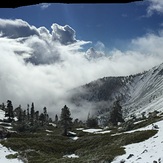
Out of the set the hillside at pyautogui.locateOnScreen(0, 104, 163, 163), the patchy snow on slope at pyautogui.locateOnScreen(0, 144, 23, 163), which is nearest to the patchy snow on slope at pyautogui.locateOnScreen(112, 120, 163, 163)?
the hillside at pyautogui.locateOnScreen(0, 104, 163, 163)

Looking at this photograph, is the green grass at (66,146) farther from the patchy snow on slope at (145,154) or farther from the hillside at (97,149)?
the patchy snow on slope at (145,154)

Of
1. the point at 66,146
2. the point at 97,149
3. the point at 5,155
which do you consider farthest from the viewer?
the point at 66,146

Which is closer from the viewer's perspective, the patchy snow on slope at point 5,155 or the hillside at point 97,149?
the hillside at point 97,149

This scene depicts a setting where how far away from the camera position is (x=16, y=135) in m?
88.1

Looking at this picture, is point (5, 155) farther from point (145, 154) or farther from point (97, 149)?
point (145, 154)

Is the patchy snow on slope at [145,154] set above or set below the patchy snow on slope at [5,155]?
below

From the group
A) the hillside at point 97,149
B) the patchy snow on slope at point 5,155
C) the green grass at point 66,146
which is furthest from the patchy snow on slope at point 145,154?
the patchy snow on slope at point 5,155


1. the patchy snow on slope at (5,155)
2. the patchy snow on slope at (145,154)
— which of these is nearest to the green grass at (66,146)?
the patchy snow on slope at (5,155)

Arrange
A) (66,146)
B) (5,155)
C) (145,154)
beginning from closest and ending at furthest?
(145,154), (5,155), (66,146)

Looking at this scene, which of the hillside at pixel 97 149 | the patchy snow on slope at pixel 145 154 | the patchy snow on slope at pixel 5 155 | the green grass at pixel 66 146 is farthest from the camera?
the patchy snow on slope at pixel 5 155

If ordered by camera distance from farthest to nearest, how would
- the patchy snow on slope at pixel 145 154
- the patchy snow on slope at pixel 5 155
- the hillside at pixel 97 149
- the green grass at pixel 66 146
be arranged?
the patchy snow on slope at pixel 5 155 < the green grass at pixel 66 146 < the hillside at pixel 97 149 < the patchy snow on slope at pixel 145 154

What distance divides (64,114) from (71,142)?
43.3 meters

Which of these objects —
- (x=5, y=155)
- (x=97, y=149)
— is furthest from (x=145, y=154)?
(x=5, y=155)

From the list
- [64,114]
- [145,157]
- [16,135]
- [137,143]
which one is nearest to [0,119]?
[64,114]
